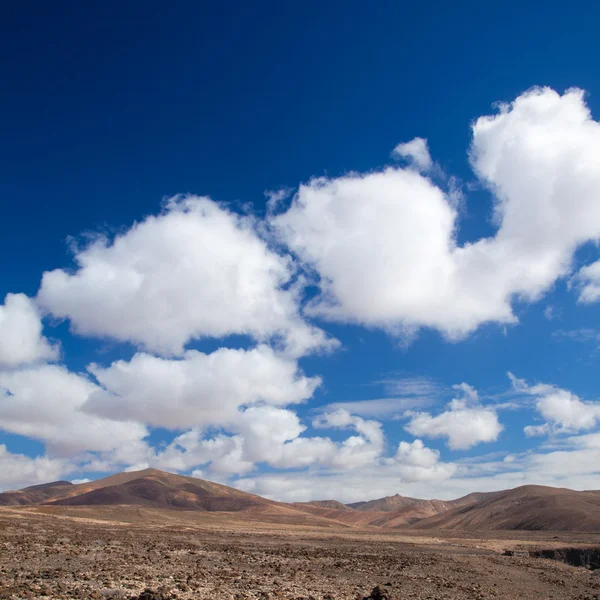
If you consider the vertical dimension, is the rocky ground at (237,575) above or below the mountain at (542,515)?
above

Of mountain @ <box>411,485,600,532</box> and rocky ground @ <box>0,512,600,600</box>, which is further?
mountain @ <box>411,485,600,532</box>

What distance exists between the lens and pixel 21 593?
17906 millimetres

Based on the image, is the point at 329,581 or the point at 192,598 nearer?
→ the point at 192,598

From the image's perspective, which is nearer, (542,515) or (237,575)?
(237,575)

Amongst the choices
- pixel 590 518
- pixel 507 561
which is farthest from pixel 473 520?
pixel 507 561

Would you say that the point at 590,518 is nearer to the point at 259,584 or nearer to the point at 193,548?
the point at 193,548

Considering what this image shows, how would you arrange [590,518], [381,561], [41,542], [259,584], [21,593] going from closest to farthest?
[21,593]
[259,584]
[41,542]
[381,561]
[590,518]

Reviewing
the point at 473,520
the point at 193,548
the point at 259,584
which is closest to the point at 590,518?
the point at 473,520

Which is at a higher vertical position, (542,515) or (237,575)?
(237,575)

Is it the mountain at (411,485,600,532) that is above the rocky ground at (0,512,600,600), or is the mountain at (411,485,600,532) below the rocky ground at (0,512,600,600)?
below

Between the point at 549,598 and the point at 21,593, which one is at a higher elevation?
the point at 21,593

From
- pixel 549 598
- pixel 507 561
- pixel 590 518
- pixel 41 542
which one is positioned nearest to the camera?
pixel 549 598

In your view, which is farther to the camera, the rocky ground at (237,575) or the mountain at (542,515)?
the mountain at (542,515)

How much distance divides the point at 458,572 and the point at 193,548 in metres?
18.0
